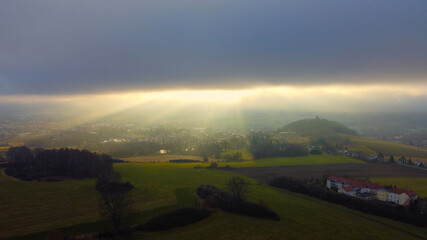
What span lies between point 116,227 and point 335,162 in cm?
4722

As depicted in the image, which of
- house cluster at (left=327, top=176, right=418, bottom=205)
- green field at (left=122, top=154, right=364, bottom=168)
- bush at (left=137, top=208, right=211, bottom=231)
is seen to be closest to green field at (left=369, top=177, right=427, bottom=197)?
house cluster at (left=327, top=176, right=418, bottom=205)

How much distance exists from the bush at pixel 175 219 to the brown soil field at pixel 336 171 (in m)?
20.2

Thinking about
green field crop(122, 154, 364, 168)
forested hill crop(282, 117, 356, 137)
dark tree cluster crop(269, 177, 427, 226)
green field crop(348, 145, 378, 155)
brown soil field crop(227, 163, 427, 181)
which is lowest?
dark tree cluster crop(269, 177, 427, 226)

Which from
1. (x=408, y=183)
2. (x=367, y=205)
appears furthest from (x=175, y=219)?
(x=408, y=183)

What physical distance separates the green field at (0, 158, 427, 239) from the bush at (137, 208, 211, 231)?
79cm

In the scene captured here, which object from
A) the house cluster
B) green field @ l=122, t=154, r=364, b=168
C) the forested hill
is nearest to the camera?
the house cluster

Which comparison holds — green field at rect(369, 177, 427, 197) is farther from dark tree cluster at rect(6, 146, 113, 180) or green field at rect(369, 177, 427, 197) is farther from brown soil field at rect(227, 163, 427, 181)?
dark tree cluster at rect(6, 146, 113, 180)

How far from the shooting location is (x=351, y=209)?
27547 mm

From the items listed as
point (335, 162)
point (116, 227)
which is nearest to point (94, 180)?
point (116, 227)

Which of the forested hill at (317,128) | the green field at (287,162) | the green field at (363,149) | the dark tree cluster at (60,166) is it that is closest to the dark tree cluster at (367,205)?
the green field at (287,162)

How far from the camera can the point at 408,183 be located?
36094mm

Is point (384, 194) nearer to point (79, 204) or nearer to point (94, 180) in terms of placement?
point (79, 204)

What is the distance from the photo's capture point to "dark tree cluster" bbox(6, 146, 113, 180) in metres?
36.9

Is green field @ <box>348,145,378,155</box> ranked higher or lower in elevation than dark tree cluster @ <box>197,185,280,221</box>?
higher
